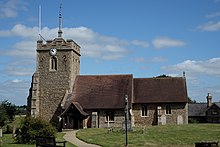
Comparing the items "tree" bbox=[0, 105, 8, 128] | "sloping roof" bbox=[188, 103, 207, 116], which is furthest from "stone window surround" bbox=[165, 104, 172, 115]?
"sloping roof" bbox=[188, 103, 207, 116]

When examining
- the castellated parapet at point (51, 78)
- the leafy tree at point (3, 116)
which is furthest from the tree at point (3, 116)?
the castellated parapet at point (51, 78)

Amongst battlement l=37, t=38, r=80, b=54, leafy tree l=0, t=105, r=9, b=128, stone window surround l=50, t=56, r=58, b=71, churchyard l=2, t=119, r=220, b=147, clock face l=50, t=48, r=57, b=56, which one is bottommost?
churchyard l=2, t=119, r=220, b=147

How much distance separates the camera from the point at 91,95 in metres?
48.2

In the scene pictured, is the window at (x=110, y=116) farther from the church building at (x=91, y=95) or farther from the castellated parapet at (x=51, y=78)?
the castellated parapet at (x=51, y=78)

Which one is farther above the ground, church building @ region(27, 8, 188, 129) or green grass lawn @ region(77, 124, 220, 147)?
church building @ region(27, 8, 188, 129)

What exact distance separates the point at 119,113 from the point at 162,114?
6198 millimetres

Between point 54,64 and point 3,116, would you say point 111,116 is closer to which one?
point 54,64

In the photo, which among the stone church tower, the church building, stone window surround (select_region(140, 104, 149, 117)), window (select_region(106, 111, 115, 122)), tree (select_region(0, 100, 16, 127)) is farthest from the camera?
tree (select_region(0, 100, 16, 127))

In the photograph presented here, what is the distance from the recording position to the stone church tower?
159ft

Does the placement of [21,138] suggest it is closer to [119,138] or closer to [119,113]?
[119,138]

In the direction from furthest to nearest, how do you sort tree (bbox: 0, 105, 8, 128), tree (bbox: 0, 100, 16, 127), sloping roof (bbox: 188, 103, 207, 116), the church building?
sloping roof (bbox: 188, 103, 207, 116) < tree (bbox: 0, 100, 16, 127) < tree (bbox: 0, 105, 8, 128) < the church building

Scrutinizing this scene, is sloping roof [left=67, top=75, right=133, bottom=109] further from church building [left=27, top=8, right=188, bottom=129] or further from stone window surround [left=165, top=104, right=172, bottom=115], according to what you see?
stone window surround [left=165, top=104, right=172, bottom=115]

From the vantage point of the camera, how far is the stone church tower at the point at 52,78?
48.6 meters

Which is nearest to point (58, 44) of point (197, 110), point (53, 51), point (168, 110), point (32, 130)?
point (53, 51)
